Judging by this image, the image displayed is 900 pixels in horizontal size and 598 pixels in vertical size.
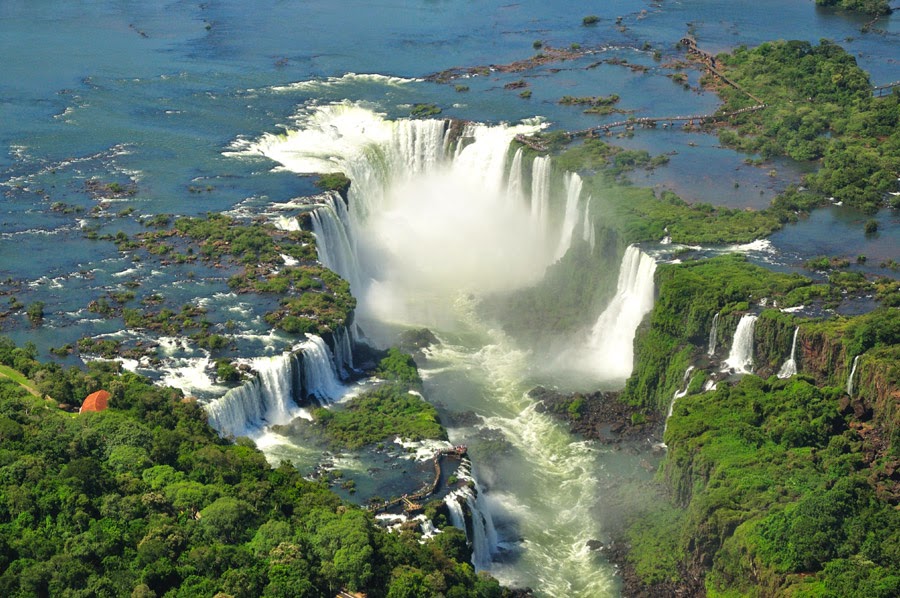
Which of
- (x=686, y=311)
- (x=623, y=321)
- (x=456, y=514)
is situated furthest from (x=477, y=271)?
(x=456, y=514)

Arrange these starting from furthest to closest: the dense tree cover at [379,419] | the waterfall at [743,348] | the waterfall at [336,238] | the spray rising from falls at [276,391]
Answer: the waterfall at [336,238], the waterfall at [743,348], the dense tree cover at [379,419], the spray rising from falls at [276,391]

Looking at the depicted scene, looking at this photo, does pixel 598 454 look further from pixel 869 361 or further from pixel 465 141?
pixel 465 141

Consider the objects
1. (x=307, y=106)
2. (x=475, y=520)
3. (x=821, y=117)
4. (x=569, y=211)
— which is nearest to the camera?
(x=475, y=520)

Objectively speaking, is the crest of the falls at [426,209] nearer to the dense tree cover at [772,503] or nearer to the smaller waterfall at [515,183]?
the smaller waterfall at [515,183]

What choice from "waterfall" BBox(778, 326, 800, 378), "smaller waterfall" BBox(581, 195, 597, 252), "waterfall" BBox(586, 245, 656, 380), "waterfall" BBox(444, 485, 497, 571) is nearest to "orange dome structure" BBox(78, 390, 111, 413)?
"waterfall" BBox(444, 485, 497, 571)

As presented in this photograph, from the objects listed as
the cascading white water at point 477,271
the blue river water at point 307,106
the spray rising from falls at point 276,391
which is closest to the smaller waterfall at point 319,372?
the spray rising from falls at point 276,391

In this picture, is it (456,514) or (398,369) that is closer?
(456,514)

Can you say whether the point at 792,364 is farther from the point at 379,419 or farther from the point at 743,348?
the point at 379,419
